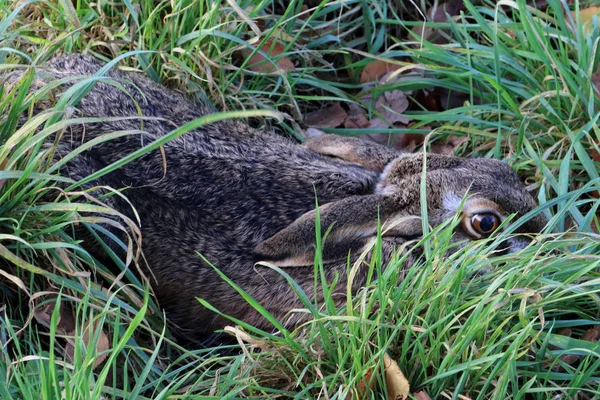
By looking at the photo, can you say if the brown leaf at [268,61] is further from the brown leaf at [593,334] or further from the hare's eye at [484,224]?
the brown leaf at [593,334]

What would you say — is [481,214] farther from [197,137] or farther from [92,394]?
[92,394]

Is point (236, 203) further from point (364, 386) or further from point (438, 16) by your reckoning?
point (438, 16)

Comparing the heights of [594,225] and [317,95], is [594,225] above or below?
below

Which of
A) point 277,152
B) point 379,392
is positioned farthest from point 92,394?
point 277,152

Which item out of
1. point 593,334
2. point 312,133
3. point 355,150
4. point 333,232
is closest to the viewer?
point 593,334

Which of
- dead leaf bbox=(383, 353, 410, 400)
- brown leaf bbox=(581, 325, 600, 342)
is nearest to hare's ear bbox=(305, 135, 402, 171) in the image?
brown leaf bbox=(581, 325, 600, 342)

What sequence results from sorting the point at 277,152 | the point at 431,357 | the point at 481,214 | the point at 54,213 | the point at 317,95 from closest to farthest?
the point at 431,357 < the point at 54,213 < the point at 481,214 < the point at 277,152 < the point at 317,95

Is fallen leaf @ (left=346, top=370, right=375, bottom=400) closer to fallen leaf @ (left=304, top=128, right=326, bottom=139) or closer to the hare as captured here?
the hare

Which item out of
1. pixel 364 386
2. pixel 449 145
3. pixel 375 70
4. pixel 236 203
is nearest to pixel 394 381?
pixel 364 386
